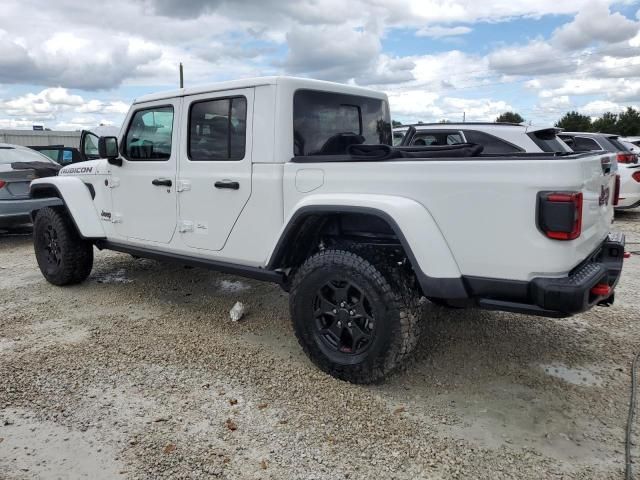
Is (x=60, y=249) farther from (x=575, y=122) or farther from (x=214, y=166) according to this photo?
(x=575, y=122)

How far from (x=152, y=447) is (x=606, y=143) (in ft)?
32.4

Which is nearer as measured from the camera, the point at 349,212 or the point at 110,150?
the point at 349,212

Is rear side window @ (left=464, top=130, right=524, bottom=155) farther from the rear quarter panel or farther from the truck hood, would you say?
the truck hood

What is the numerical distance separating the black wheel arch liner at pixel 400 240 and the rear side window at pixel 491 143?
411 cm

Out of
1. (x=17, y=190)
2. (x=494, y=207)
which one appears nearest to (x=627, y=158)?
(x=494, y=207)

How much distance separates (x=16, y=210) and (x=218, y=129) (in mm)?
5264

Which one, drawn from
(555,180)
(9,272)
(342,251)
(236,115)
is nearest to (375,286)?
(342,251)

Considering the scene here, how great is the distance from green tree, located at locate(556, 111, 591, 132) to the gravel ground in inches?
1796

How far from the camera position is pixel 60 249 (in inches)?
212

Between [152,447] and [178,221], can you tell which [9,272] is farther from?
[152,447]

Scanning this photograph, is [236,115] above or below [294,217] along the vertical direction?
above

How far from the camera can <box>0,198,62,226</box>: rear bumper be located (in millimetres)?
7578

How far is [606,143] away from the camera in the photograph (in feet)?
31.9

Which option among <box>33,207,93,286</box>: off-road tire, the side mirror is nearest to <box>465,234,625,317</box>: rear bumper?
the side mirror
